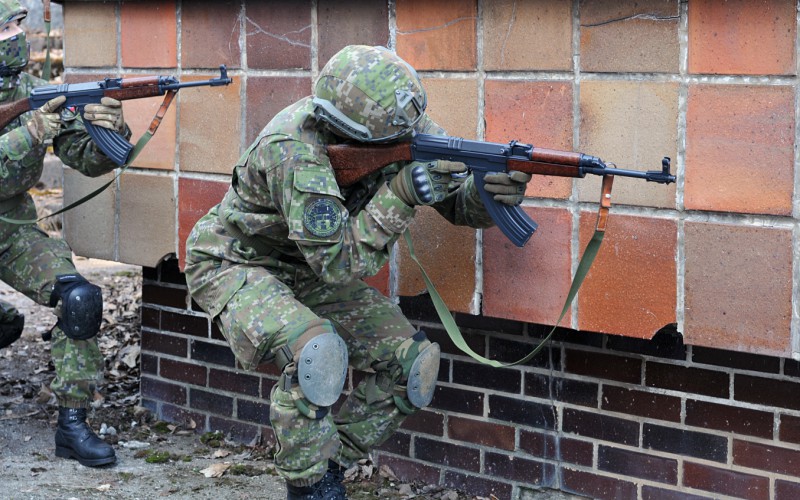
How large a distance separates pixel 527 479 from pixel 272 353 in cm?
112

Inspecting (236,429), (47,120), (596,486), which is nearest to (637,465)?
(596,486)

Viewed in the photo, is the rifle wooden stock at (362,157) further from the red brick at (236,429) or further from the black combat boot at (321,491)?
the red brick at (236,429)

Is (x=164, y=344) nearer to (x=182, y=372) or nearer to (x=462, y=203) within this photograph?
(x=182, y=372)

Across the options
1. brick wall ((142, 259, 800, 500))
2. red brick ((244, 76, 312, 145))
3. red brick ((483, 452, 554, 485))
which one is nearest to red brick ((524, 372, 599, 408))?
brick wall ((142, 259, 800, 500))

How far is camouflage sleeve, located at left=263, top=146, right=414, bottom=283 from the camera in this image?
322 cm

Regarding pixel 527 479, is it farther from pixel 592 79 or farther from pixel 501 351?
pixel 592 79

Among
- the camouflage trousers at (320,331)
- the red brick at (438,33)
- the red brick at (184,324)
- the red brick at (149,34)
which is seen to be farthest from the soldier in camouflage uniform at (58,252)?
the red brick at (438,33)

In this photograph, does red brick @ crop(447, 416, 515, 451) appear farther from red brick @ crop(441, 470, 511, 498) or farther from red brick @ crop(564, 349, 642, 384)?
red brick @ crop(564, 349, 642, 384)

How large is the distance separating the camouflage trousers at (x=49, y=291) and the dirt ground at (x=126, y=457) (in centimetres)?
31

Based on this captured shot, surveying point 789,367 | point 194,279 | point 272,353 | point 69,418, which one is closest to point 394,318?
point 272,353

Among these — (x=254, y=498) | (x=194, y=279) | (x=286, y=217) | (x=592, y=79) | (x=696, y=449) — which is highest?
(x=592, y=79)

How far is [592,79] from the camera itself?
3.45m

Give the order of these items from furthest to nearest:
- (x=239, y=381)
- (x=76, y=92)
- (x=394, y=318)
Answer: (x=239, y=381) → (x=76, y=92) → (x=394, y=318)

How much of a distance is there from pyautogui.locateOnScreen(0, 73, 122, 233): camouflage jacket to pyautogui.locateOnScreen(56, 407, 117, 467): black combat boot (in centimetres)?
Answer: 81
